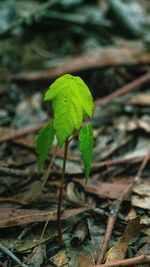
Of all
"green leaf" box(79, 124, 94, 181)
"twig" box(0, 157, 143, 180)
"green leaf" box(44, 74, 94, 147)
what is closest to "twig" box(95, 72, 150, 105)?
"twig" box(0, 157, 143, 180)

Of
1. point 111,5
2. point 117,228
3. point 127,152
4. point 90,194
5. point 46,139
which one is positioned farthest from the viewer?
point 111,5

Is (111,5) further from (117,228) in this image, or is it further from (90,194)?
(117,228)

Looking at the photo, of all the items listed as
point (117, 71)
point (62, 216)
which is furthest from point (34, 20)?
point (62, 216)

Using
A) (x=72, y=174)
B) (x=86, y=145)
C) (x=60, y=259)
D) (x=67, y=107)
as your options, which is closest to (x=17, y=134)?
(x=72, y=174)

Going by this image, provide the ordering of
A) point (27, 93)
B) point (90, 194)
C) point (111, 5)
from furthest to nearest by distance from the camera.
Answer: point (111, 5) → point (27, 93) → point (90, 194)

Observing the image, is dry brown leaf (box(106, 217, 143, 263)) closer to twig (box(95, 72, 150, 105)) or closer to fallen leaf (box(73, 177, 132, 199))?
fallen leaf (box(73, 177, 132, 199))

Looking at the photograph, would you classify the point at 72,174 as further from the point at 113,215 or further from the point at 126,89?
the point at 126,89
